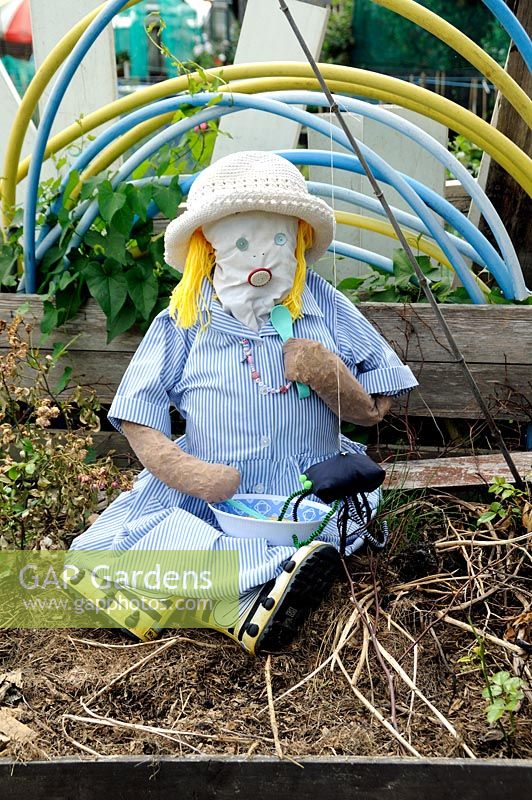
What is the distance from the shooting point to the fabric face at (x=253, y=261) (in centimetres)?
213

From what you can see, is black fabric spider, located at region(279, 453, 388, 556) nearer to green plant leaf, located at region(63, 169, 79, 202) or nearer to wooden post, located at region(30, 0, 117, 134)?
green plant leaf, located at region(63, 169, 79, 202)

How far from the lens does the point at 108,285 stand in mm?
2730

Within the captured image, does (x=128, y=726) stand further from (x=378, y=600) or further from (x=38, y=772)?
(x=378, y=600)

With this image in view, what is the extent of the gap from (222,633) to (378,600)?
0.34m

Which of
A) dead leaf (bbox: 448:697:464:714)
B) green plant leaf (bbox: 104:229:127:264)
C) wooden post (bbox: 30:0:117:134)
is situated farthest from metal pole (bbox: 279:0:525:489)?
wooden post (bbox: 30:0:117:134)

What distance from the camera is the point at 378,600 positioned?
208 centimetres

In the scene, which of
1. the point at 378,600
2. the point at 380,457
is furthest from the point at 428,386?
the point at 378,600

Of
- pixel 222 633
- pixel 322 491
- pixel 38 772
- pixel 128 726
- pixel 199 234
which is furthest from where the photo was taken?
pixel 199 234

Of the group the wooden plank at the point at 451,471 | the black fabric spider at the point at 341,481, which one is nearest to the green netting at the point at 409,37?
the wooden plank at the point at 451,471

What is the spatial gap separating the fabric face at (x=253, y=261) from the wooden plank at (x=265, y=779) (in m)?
0.97

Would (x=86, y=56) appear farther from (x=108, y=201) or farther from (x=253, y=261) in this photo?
(x=253, y=261)

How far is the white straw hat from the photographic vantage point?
2078 millimetres

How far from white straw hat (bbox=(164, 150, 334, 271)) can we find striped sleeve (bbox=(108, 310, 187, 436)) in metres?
0.21

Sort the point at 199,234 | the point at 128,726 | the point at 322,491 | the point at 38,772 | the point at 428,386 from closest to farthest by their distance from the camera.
A: the point at 38,772 < the point at 128,726 < the point at 322,491 < the point at 199,234 < the point at 428,386
